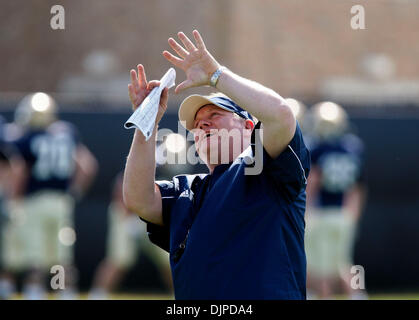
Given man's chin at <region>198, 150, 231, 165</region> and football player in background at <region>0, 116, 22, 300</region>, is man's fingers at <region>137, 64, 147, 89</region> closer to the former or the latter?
man's chin at <region>198, 150, 231, 165</region>

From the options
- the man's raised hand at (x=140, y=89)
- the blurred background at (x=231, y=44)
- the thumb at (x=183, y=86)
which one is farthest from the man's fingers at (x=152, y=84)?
the blurred background at (x=231, y=44)

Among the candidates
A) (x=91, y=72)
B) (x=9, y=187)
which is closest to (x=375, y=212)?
(x=9, y=187)

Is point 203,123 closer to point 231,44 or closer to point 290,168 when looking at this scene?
point 290,168

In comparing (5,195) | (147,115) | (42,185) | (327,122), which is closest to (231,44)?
(327,122)

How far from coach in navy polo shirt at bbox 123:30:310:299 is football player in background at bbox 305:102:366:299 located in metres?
5.64

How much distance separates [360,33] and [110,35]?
644cm

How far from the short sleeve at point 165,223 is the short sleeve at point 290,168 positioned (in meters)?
0.50

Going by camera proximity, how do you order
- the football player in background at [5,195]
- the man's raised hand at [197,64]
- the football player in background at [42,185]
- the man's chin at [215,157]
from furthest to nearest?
the football player in background at [42,185] < the football player in background at [5,195] < the man's chin at [215,157] < the man's raised hand at [197,64]

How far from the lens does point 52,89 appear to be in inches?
751

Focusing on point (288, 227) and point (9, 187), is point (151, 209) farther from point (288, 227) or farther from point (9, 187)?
point (9, 187)

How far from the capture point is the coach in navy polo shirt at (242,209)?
9.43 ft

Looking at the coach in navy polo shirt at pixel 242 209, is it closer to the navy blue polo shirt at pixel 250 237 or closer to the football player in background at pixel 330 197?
the navy blue polo shirt at pixel 250 237

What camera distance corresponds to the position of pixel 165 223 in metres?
3.26

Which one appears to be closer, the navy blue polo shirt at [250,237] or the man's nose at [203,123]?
the navy blue polo shirt at [250,237]
